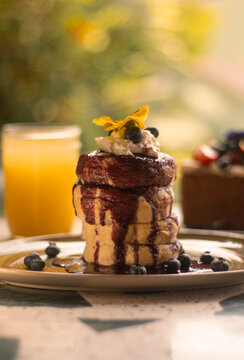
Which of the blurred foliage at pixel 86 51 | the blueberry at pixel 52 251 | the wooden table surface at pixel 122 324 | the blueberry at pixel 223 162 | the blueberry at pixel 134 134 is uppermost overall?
the blurred foliage at pixel 86 51

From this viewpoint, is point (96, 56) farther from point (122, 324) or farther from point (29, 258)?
point (122, 324)

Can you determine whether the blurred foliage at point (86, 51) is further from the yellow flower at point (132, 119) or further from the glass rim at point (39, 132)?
the yellow flower at point (132, 119)

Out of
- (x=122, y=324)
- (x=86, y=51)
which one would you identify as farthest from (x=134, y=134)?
(x=86, y=51)

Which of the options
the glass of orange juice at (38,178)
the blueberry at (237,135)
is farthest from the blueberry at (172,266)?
the blueberry at (237,135)

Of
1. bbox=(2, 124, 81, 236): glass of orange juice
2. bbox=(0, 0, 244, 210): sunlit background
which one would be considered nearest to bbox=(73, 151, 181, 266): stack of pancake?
bbox=(2, 124, 81, 236): glass of orange juice

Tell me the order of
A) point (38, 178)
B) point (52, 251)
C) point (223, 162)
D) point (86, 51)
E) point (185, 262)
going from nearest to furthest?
point (185, 262), point (52, 251), point (38, 178), point (223, 162), point (86, 51)

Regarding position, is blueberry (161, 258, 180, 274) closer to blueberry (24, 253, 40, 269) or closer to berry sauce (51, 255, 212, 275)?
berry sauce (51, 255, 212, 275)
